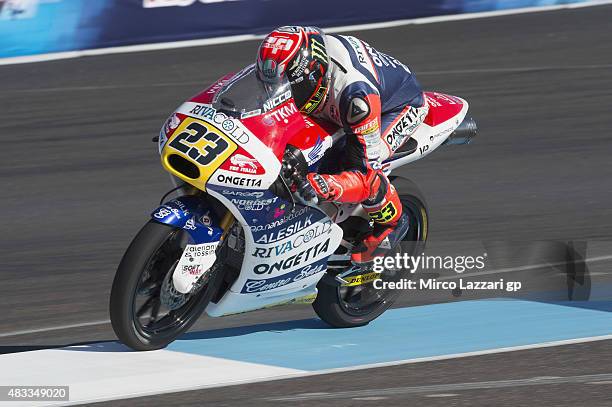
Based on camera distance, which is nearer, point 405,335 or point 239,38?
point 405,335

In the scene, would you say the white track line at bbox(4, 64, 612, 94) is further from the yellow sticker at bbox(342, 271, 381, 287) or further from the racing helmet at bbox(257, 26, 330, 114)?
the racing helmet at bbox(257, 26, 330, 114)

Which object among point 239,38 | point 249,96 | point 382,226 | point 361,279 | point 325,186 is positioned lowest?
Answer: point 239,38

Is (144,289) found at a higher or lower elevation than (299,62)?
lower

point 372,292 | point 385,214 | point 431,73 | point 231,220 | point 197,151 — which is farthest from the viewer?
point 431,73

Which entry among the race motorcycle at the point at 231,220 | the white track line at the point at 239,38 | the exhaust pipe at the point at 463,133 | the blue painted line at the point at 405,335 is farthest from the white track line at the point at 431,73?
the race motorcycle at the point at 231,220

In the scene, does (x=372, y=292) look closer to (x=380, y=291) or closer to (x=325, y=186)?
(x=380, y=291)

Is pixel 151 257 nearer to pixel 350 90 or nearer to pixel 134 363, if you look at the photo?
pixel 134 363

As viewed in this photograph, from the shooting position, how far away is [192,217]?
6328 mm

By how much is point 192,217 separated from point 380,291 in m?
1.52

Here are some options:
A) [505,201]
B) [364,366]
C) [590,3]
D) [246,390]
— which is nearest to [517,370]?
[364,366]

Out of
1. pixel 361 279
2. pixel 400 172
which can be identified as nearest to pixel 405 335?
pixel 361 279

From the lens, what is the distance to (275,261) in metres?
6.65

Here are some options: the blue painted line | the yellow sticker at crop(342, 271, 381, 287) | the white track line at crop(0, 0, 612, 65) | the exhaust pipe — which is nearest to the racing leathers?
the yellow sticker at crop(342, 271, 381, 287)

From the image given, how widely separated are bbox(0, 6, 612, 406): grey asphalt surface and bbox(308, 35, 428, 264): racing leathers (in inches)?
36.1
